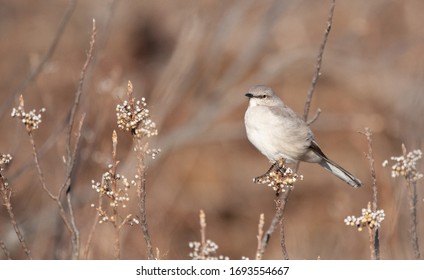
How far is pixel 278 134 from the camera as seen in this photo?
14.6 feet

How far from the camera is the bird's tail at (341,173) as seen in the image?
4555 mm

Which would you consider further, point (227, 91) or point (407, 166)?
point (227, 91)

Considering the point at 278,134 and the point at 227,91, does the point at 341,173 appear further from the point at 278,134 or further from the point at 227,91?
the point at 227,91

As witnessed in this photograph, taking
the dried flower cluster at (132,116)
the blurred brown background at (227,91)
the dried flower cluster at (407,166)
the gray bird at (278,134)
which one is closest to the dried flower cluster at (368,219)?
the dried flower cluster at (407,166)

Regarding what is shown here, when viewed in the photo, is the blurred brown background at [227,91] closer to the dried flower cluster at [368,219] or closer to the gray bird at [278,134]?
the gray bird at [278,134]

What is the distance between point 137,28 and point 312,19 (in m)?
2.86

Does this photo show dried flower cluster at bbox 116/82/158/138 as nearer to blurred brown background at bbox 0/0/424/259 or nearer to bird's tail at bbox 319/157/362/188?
bird's tail at bbox 319/157/362/188

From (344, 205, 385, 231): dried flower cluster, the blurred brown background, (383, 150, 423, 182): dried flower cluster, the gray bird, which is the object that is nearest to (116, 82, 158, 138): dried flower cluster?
(344, 205, 385, 231): dried flower cluster

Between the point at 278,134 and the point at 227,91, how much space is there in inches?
142

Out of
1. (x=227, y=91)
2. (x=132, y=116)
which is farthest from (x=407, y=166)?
(x=227, y=91)

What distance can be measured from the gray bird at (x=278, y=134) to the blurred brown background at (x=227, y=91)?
2.44m

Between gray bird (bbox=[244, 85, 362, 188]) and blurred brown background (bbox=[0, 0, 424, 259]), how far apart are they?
244 cm

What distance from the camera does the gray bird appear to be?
446 cm
